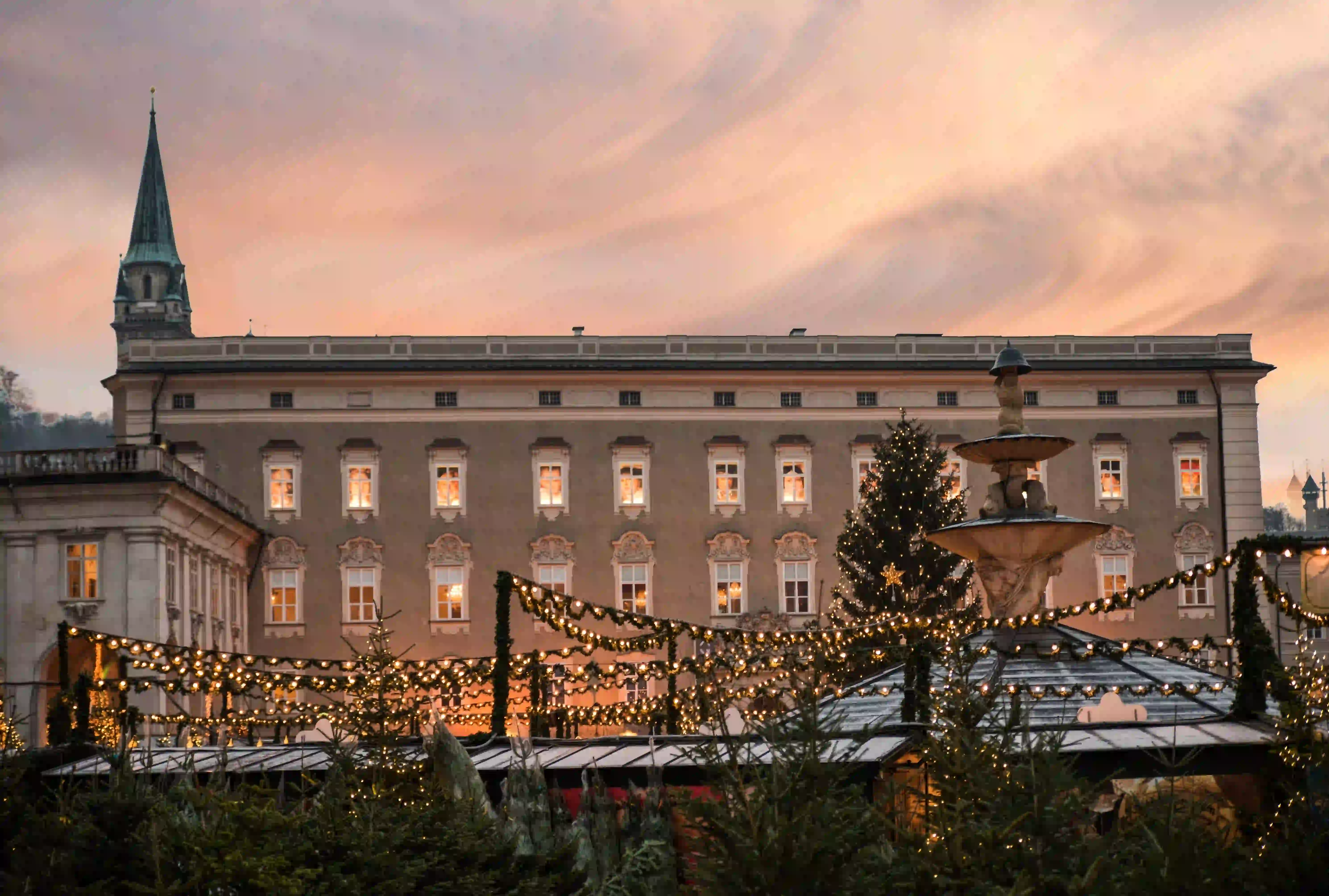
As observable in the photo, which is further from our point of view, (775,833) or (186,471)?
(186,471)

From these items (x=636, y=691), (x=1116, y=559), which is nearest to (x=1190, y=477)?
(x=1116, y=559)

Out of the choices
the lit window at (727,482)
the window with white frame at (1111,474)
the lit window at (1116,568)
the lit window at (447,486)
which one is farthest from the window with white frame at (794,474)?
the lit window at (447,486)

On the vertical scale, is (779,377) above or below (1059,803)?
above

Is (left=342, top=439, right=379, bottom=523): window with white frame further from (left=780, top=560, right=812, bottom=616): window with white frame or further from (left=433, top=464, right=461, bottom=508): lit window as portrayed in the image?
(left=780, top=560, right=812, bottom=616): window with white frame

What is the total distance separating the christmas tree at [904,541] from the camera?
4416 cm

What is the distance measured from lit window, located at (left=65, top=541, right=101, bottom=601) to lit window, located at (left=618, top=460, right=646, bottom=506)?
17.5 meters

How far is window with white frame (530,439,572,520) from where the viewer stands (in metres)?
56.3

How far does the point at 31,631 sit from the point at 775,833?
37.4 meters

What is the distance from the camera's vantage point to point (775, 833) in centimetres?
894

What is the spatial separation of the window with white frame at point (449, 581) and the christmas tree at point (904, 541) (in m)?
14.8

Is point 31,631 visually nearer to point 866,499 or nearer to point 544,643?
point 544,643

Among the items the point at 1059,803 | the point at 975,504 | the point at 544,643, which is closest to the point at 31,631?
the point at 544,643

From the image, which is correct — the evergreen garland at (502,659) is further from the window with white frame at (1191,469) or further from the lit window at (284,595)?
the window with white frame at (1191,469)

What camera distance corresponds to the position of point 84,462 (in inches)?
1735
